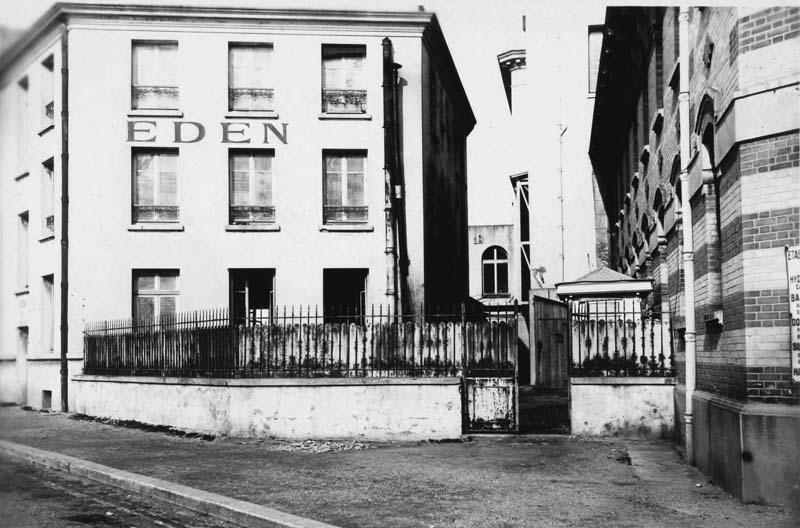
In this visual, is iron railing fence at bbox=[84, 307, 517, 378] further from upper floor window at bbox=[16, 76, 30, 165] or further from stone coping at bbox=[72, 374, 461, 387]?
upper floor window at bbox=[16, 76, 30, 165]

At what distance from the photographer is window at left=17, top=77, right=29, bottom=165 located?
25.5 metres

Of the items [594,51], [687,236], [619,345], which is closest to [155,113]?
[619,345]

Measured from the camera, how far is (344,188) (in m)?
25.8

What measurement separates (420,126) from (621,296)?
31.7 ft

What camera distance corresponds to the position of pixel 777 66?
9086mm

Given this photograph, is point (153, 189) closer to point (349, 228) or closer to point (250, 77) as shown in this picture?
point (250, 77)

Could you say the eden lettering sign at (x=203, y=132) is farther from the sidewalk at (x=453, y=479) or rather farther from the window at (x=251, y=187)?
the sidewalk at (x=453, y=479)

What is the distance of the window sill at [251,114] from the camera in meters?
25.2

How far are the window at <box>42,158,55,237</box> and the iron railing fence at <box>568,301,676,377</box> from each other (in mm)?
16529

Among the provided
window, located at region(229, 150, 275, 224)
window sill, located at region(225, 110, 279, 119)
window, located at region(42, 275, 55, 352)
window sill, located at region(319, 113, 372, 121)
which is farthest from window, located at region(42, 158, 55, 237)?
window sill, located at region(319, 113, 372, 121)

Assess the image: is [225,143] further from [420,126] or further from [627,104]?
[627,104]

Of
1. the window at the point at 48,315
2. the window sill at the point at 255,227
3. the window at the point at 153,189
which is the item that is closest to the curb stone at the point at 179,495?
the window at the point at 48,315

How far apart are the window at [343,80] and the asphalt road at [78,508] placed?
15.6 meters

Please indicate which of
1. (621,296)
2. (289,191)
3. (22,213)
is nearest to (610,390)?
(621,296)
